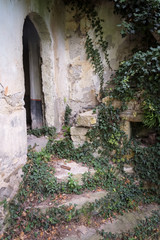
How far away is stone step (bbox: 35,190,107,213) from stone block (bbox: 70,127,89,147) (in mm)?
1051

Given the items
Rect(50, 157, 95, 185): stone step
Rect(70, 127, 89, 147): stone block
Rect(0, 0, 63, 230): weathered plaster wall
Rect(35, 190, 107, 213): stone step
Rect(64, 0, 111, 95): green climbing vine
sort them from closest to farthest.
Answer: Rect(0, 0, 63, 230): weathered plaster wall → Rect(35, 190, 107, 213): stone step → Rect(50, 157, 95, 185): stone step → Rect(70, 127, 89, 147): stone block → Rect(64, 0, 111, 95): green climbing vine

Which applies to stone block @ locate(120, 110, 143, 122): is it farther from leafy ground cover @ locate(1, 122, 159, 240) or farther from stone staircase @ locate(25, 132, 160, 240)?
stone staircase @ locate(25, 132, 160, 240)

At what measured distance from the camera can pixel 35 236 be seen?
245 cm

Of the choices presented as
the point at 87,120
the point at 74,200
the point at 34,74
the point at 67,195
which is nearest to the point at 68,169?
the point at 67,195

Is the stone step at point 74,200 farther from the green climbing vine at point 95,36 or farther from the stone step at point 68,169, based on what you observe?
the green climbing vine at point 95,36

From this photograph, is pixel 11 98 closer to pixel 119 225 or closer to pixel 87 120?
pixel 87 120

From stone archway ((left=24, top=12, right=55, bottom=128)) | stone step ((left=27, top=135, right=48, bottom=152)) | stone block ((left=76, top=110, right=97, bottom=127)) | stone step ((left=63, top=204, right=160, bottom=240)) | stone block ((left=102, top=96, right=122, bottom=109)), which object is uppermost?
stone archway ((left=24, top=12, right=55, bottom=128))

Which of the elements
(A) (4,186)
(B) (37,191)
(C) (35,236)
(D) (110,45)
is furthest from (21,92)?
(D) (110,45)

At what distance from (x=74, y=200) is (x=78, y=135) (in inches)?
52.0

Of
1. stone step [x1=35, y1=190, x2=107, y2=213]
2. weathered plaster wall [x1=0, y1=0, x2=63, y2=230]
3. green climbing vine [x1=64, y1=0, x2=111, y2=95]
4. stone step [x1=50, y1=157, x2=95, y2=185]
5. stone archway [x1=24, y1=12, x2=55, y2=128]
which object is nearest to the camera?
weathered plaster wall [x1=0, y1=0, x2=63, y2=230]

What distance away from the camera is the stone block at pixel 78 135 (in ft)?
12.1

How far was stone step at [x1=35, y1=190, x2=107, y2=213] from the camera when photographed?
8.91 feet

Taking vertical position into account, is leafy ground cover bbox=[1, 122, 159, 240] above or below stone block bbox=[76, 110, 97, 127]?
below

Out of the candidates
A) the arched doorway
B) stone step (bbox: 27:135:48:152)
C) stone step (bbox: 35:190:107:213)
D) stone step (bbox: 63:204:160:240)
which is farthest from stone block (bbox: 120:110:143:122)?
the arched doorway
